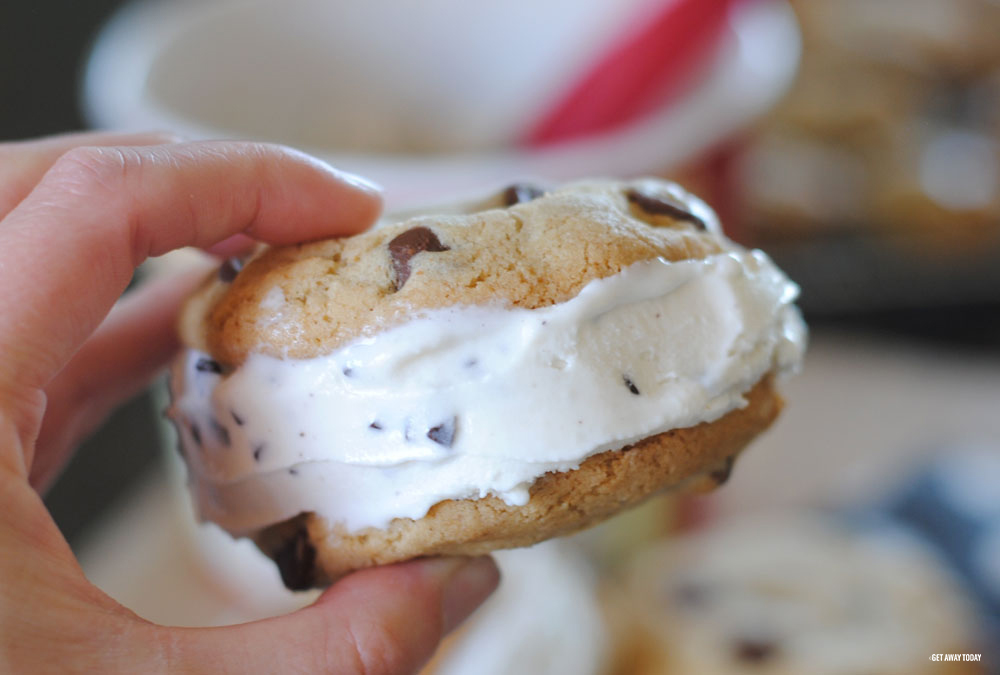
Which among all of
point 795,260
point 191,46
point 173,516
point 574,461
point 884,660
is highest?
point 191,46

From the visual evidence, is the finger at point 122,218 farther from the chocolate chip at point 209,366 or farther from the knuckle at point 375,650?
the knuckle at point 375,650

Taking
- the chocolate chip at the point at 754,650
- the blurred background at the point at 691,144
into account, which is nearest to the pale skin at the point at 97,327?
the blurred background at the point at 691,144

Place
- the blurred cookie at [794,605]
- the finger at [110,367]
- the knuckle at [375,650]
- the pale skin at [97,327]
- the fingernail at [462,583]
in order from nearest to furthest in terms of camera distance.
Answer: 1. the pale skin at [97,327]
2. the knuckle at [375,650]
3. the fingernail at [462,583]
4. the finger at [110,367]
5. the blurred cookie at [794,605]

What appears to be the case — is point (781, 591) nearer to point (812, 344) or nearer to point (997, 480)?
point (997, 480)

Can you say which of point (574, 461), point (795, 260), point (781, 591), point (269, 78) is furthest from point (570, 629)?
point (795, 260)

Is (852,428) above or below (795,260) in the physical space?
below

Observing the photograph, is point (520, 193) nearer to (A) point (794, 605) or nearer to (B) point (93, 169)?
(B) point (93, 169)

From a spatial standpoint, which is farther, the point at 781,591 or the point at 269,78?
the point at 269,78

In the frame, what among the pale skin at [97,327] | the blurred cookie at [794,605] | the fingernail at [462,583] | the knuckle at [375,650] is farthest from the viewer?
the blurred cookie at [794,605]

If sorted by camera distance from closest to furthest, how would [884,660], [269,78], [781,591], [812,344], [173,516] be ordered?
1. [884,660]
2. [781,591]
3. [269,78]
4. [173,516]
5. [812,344]
